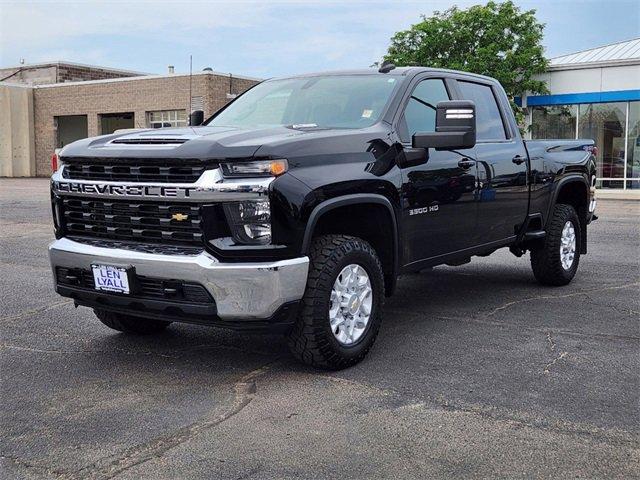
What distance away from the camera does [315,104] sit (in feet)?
19.3

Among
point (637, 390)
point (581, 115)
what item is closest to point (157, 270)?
point (637, 390)

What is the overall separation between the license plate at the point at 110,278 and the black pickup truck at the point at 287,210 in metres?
0.01

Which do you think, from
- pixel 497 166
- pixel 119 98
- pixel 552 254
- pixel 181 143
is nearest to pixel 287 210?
pixel 181 143

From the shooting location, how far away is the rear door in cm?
634

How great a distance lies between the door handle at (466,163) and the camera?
19.5 feet

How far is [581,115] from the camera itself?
2881cm

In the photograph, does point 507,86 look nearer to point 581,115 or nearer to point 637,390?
point 581,115

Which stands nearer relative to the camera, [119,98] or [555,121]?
[555,121]

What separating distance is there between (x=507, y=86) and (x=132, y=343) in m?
26.9

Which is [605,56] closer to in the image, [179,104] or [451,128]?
[179,104]

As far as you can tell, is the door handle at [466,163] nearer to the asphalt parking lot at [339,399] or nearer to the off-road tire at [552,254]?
the asphalt parking lot at [339,399]

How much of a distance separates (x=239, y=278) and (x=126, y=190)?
3.12 feet

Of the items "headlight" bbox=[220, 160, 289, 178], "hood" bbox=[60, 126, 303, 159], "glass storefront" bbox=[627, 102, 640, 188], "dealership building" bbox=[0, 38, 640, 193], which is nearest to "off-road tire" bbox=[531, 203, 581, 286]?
"hood" bbox=[60, 126, 303, 159]

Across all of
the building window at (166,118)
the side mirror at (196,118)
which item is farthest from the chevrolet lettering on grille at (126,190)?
the building window at (166,118)
